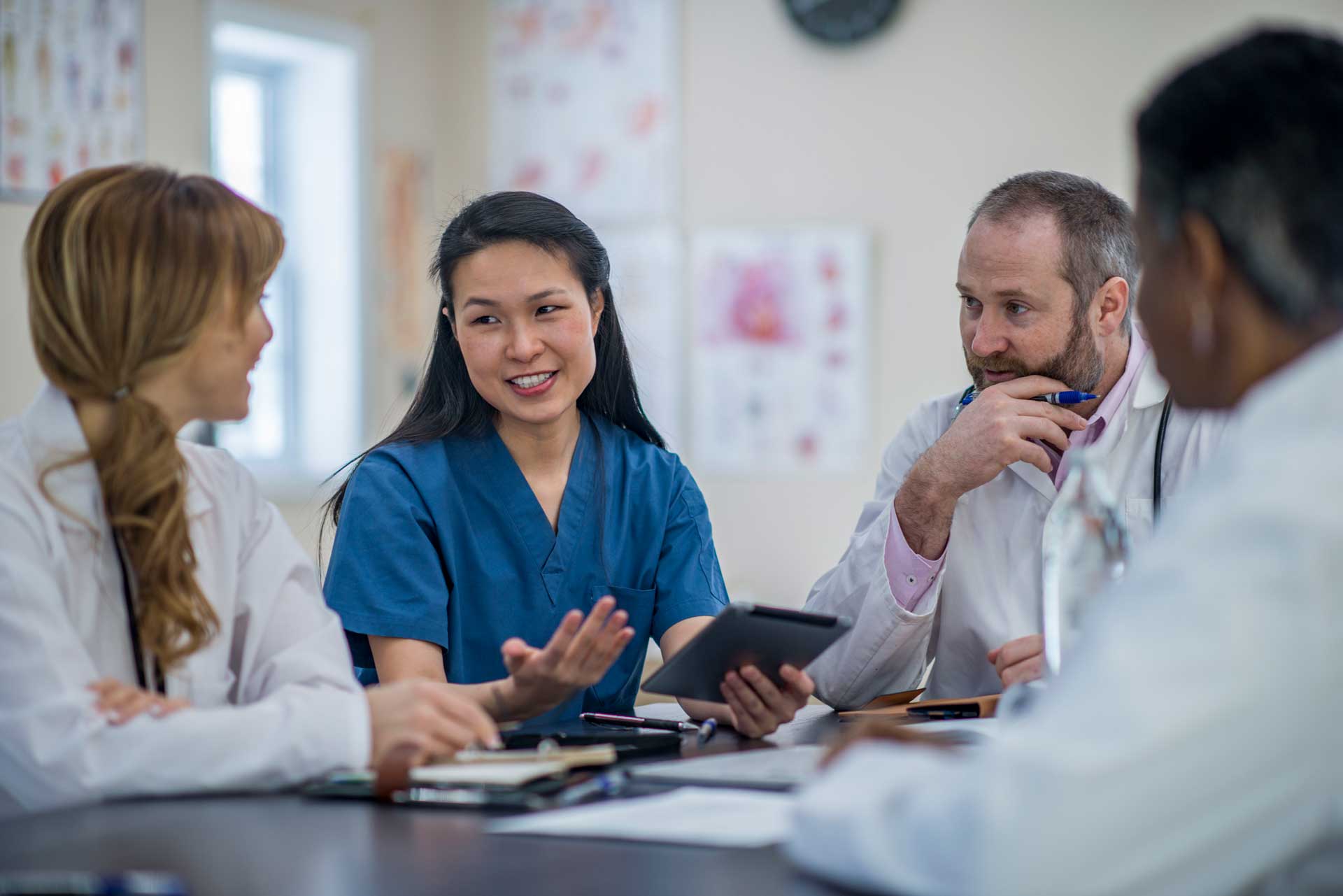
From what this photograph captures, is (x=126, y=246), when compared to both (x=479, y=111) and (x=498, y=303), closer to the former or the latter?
(x=498, y=303)

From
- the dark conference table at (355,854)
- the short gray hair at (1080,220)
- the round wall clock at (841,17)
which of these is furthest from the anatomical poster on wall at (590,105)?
the dark conference table at (355,854)

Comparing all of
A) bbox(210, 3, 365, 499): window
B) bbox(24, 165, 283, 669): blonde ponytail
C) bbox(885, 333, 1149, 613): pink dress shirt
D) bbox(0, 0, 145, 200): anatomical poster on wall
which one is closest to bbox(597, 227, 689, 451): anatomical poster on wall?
bbox(210, 3, 365, 499): window

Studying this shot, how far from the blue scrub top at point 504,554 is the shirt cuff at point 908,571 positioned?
29cm

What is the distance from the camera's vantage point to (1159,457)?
191cm

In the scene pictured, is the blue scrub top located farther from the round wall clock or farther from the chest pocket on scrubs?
the round wall clock

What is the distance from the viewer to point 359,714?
4.01 feet

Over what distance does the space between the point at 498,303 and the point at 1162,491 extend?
3.27ft

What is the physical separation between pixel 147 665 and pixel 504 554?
73 cm

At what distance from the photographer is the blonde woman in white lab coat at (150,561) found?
1.14 m

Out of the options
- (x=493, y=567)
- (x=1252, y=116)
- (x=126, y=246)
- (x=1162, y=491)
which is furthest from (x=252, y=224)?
(x=1162, y=491)

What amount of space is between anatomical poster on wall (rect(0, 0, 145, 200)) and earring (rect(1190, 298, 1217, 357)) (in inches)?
126

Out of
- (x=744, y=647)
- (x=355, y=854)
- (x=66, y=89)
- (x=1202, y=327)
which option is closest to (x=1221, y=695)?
(x=1202, y=327)

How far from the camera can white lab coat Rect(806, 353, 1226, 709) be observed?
1919 mm

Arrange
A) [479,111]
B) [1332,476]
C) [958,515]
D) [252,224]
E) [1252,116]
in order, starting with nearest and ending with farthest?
[1332,476]
[1252,116]
[252,224]
[958,515]
[479,111]
